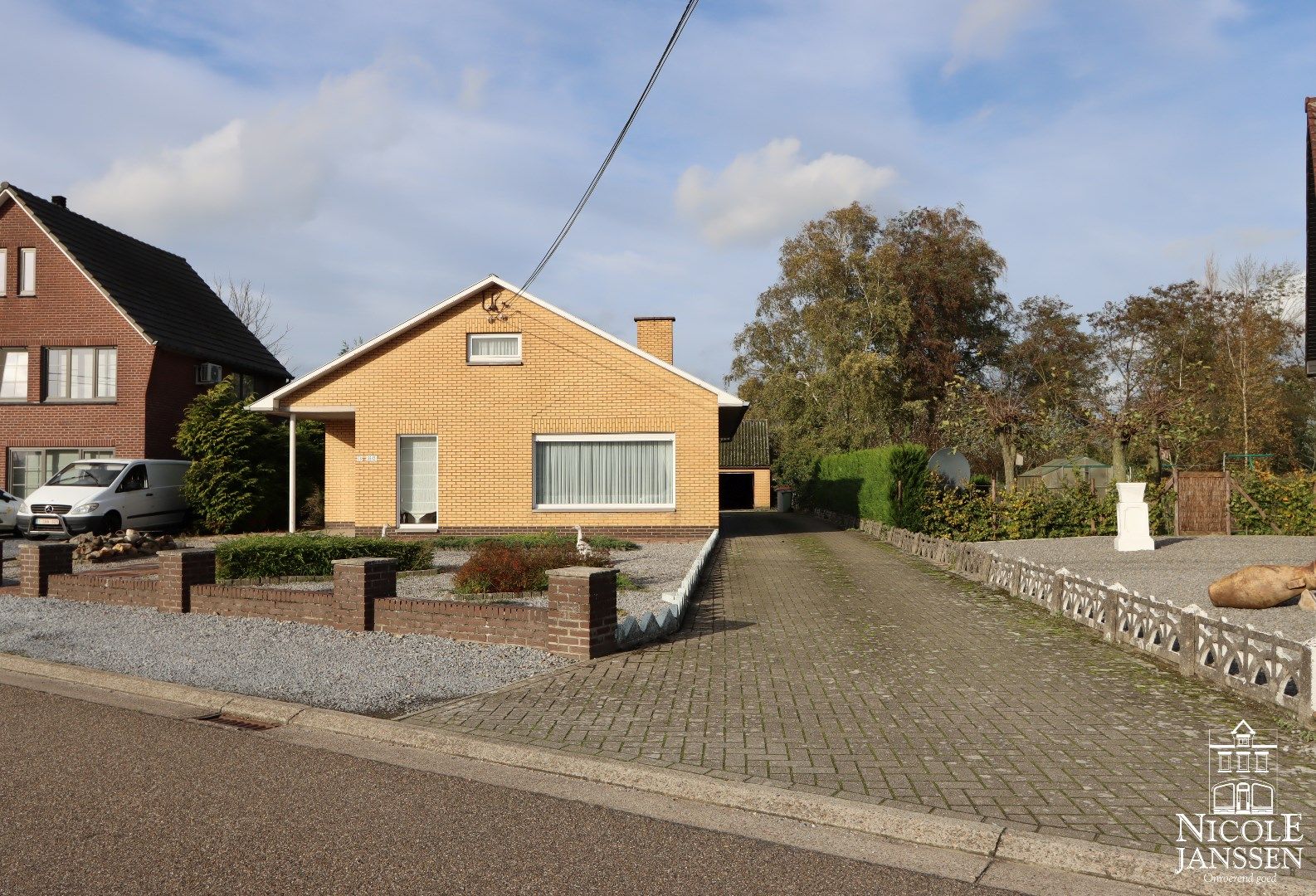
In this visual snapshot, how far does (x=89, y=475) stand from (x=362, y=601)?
1599 centimetres

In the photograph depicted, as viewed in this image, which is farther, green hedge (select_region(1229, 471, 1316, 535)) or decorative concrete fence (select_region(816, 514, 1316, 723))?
green hedge (select_region(1229, 471, 1316, 535))

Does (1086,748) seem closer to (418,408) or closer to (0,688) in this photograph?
(0,688)

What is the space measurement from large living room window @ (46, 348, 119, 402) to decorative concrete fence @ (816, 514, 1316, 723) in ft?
79.4

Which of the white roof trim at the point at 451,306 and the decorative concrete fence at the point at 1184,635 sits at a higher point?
the white roof trim at the point at 451,306

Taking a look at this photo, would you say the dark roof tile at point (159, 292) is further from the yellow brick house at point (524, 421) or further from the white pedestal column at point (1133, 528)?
the white pedestal column at point (1133, 528)

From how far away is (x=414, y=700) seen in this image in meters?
7.70

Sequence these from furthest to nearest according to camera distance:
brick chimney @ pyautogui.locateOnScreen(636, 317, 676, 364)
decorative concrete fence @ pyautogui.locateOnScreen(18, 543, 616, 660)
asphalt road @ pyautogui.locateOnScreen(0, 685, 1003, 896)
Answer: brick chimney @ pyautogui.locateOnScreen(636, 317, 676, 364), decorative concrete fence @ pyautogui.locateOnScreen(18, 543, 616, 660), asphalt road @ pyautogui.locateOnScreen(0, 685, 1003, 896)

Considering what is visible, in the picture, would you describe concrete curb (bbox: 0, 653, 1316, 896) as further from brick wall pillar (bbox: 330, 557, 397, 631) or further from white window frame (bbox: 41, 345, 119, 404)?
white window frame (bbox: 41, 345, 119, 404)

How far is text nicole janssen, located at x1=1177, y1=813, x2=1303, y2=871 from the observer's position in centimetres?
452

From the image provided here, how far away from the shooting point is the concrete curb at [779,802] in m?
4.55

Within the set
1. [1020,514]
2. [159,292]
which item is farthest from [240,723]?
[159,292]

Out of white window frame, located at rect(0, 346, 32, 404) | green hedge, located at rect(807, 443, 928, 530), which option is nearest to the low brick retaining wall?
green hedge, located at rect(807, 443, 928, 530)

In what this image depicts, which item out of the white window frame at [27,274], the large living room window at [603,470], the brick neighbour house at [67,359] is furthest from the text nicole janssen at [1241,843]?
the white window frame at [27,274]

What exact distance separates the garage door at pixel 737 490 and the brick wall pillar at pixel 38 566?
42.3m
